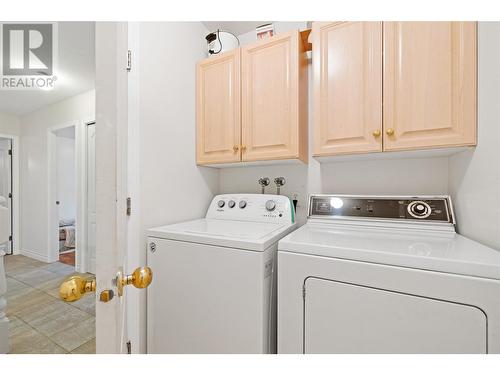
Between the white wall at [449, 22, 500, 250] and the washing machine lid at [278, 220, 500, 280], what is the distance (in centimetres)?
8

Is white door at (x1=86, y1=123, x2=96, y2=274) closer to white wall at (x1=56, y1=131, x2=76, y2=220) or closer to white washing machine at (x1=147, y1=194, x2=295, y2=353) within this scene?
white wall at (x1=56, y1=131, x2=76, y2=220)

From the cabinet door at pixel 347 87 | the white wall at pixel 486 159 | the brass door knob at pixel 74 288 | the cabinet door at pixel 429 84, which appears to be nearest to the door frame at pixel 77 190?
the brass door knob at pixel 74 288

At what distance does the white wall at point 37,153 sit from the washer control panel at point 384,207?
6.17ft

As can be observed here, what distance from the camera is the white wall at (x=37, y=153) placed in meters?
1.62

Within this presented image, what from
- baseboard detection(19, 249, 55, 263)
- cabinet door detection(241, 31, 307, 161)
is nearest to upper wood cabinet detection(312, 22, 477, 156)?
cabinet door detection(241, 31, 307, 161)

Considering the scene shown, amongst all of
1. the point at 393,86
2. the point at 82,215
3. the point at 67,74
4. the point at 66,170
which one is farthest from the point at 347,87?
the point at 66,170

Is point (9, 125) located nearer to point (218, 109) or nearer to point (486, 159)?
point (218, 109)

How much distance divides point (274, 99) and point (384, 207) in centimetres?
98

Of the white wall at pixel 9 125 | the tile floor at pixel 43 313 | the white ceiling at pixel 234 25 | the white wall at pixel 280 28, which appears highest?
the white ceiling at pixel 234 25

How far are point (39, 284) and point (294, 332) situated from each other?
7.64ft

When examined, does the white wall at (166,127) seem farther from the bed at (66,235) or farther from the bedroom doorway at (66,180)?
the bed at (66,235)
